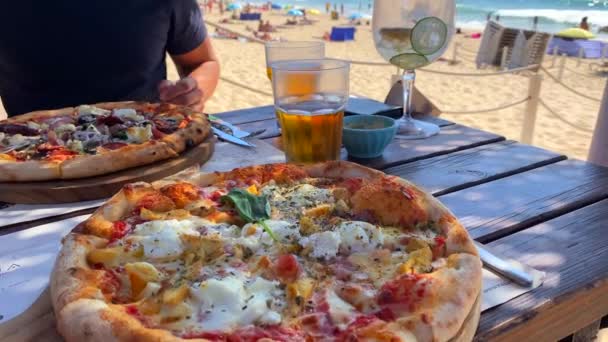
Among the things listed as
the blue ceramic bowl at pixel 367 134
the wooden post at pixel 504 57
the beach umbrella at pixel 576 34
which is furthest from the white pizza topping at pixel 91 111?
the beach umbrella at pixel 576 34

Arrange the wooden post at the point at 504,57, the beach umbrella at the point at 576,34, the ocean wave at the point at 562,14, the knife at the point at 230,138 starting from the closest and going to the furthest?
the knife at the point at 230,138 → the wooden post at the point at 504,57 → the beach umbrella at the point at 576,34 → the ocean wave at the point at 562,14

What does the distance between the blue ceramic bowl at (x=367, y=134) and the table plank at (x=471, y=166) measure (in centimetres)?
12

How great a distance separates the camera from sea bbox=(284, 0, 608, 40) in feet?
85.7

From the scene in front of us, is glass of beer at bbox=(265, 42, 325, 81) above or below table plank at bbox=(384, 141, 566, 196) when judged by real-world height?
above

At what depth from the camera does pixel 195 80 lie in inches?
118

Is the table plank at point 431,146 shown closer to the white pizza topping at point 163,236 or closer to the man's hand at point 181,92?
the white pizza topping at point 163,236

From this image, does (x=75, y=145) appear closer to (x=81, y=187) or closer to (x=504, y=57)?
(x=81, y=187)

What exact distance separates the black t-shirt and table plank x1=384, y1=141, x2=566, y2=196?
186 centimetres

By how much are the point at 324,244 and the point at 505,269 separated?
1.50 feet

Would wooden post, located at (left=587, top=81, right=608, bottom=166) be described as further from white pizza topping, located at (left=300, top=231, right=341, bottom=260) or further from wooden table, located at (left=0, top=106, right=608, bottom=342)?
white pizza topping, located at (left=300, top=231, right=341, bottom=260)

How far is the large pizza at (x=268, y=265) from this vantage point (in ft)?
3.64

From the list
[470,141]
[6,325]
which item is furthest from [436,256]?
[470,141]

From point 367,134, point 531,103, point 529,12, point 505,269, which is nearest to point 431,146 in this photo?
point 367,134

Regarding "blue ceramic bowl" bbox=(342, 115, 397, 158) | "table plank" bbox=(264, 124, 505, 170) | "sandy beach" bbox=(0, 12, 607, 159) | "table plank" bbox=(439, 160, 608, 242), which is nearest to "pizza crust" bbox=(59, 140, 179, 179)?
"table plank" bbox=(264, 124, 505, 170)
